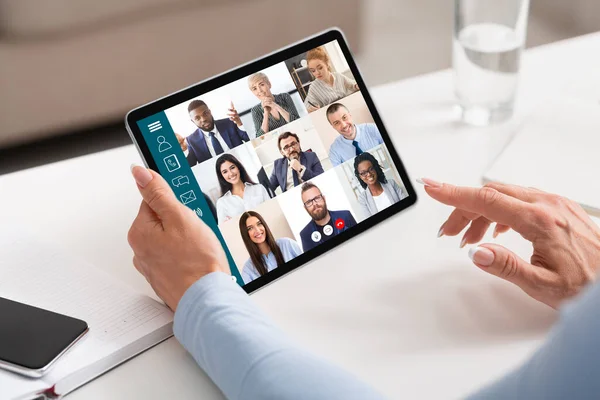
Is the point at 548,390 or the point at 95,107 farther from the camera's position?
the point at 95,107

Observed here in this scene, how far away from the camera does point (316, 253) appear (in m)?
0.91

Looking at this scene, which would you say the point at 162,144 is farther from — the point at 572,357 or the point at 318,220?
the point at 572,357

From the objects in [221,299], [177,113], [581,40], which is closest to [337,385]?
[221,299]

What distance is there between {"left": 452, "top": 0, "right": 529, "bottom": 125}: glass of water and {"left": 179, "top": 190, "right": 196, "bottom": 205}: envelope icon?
534 millimetres

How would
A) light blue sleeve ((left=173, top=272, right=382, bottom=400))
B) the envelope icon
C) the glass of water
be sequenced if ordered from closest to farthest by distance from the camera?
light blue sleeve ((left=173, top=272, right=382, bottom=400)) < the envelope icon < the glass of water

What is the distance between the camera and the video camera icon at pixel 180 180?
86 cm

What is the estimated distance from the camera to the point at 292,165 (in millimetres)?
923

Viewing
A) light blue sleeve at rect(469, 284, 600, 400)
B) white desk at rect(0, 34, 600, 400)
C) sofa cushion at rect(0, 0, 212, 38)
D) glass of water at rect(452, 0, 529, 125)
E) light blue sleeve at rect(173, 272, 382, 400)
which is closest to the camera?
light blue sleeve at rect(469, 284, 600, 400)

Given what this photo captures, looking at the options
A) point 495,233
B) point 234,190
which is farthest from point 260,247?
point 495,233

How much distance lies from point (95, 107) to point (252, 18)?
57cm

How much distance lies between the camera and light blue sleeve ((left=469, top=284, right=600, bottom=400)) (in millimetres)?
385

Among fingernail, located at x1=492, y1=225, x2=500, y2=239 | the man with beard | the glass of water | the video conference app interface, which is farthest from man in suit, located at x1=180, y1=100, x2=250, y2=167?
the glass of water

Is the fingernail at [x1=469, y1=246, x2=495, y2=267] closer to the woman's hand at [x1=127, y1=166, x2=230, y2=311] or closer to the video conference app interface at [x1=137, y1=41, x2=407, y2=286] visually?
the video conference app interface at [x1=137, y1=41, x2=407, y2=286]

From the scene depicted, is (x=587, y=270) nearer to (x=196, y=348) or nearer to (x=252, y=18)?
(x=196, y=348)
